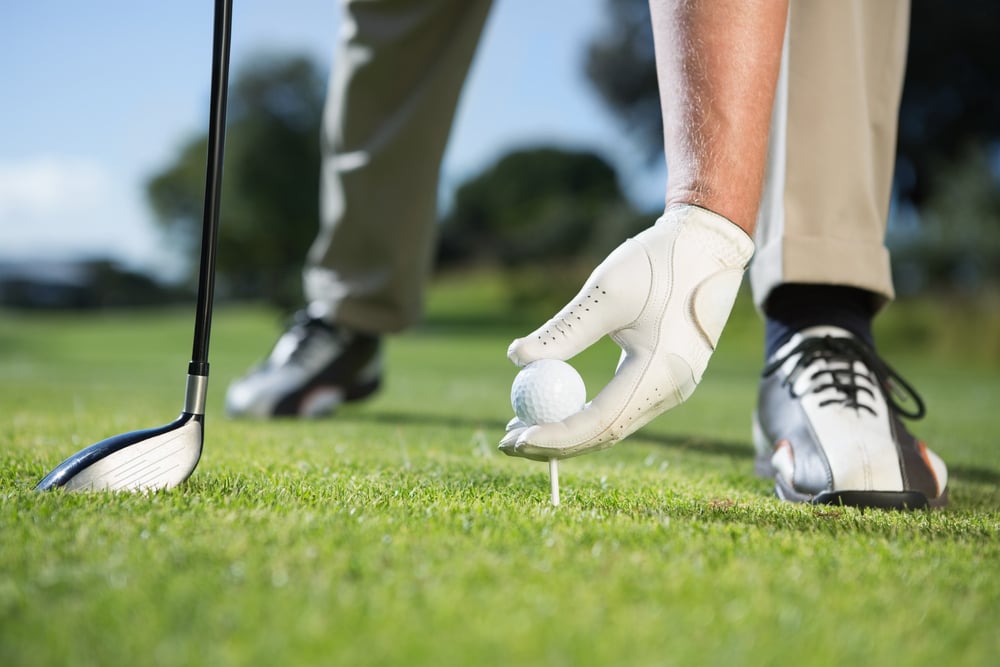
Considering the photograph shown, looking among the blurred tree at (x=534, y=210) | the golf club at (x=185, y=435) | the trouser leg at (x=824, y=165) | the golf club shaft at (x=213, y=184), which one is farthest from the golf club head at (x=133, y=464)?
the blurred tree at (x=534, y=210)

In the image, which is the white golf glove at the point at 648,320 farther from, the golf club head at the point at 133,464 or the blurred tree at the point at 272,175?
the blurred tree at the point at 272,175

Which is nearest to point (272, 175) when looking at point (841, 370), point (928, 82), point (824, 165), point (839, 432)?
point (928, 82)

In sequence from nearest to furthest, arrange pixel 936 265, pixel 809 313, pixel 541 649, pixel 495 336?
pixel 541 649
pixel 809 313
pixel 936 265
pixel 495 336

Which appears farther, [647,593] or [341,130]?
[341,130]

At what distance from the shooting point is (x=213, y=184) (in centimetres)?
128

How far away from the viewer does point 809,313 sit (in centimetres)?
167

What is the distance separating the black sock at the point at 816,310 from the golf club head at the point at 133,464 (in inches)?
45.9

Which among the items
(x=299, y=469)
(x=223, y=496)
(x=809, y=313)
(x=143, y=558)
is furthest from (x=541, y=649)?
(x=809, y=313)

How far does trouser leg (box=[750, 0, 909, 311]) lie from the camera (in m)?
1.65

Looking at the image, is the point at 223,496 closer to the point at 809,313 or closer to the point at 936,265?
the point at 809,313

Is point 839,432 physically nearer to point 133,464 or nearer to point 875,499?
point 875,499

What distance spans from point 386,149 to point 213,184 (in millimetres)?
1489

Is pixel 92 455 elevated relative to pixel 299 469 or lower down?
elevated

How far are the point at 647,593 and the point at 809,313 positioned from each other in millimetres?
1053
